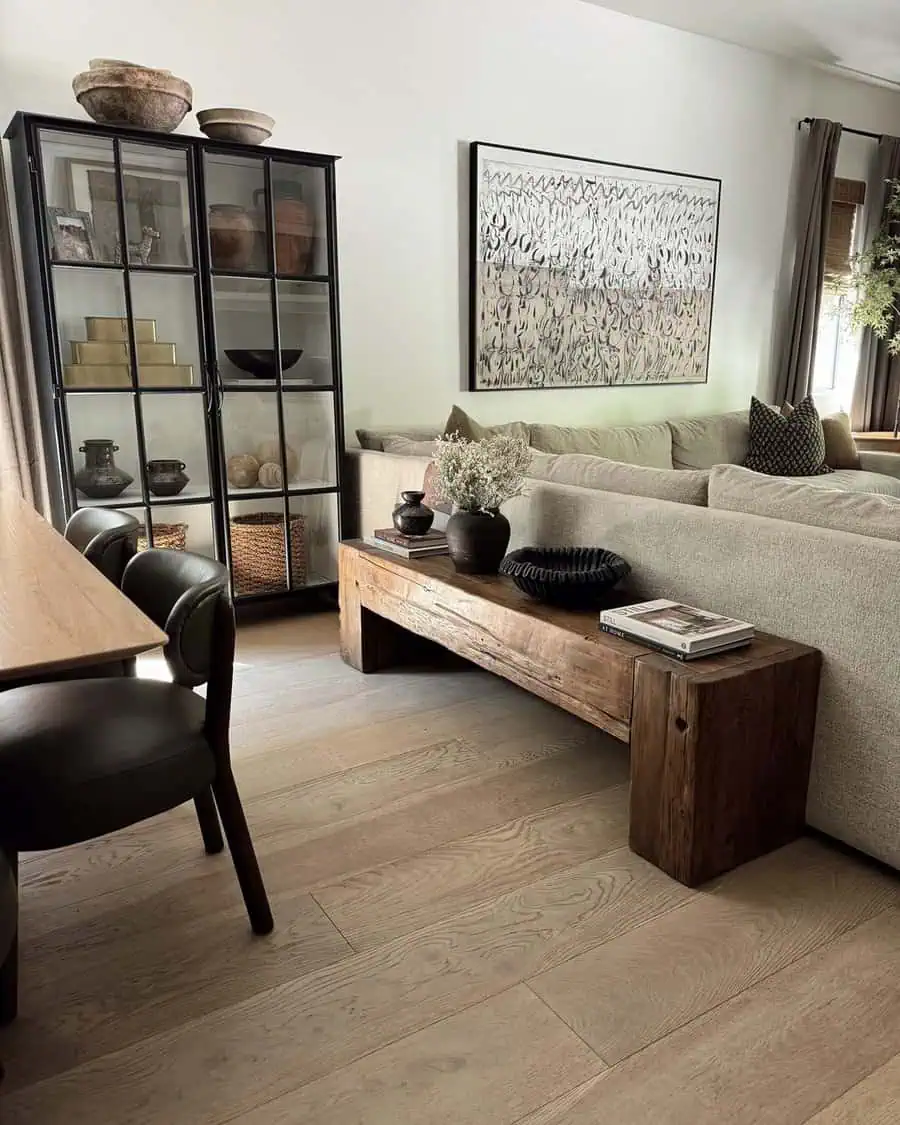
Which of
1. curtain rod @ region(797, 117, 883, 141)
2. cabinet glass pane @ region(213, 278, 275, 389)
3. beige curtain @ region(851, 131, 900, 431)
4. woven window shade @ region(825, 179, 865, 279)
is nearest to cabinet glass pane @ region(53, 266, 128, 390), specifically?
cabinet glass pane @ region(213, 278, 275, 389)

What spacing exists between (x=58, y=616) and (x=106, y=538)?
0.76 m

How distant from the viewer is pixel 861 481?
15.0 ft

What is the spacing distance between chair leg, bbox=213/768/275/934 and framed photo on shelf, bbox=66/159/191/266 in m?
2.23

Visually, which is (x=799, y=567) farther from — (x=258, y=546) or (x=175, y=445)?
(x=175, y=445)

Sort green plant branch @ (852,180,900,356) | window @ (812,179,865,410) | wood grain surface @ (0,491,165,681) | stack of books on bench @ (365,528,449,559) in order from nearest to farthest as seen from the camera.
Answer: wood grain surface @ (0,491,165,681), stack of books on bench @ (365,528,449,559), green plant branch @ (852,180,900,356), window @ (812,179,865,410)

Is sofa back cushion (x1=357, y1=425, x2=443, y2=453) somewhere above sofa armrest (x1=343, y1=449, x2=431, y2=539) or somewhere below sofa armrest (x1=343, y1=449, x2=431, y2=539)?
above

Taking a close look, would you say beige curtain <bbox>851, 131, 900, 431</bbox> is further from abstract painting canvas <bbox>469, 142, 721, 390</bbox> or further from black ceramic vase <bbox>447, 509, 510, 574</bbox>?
black ceramic vase <bbox>447, 509, 510, 574</bbox>

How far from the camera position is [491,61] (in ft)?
13.3

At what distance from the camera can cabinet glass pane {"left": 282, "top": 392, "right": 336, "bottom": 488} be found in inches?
140

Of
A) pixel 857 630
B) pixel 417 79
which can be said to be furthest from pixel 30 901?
pixel 417 79

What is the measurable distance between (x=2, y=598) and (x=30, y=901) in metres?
0.77

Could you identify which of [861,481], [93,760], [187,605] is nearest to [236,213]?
[187,605]

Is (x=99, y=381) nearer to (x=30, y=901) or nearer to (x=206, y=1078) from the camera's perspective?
(x=30, y=901)

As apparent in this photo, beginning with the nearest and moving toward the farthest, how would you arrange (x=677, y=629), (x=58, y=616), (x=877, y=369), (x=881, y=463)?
1. (x=58, y=616)
2. (x=677, y=629)
3. (x=881, y=463)
4. (x=877, y=369)
